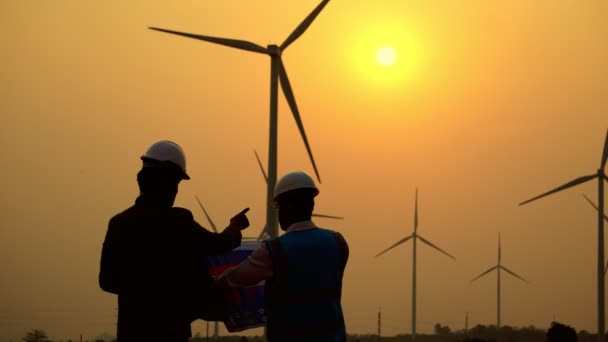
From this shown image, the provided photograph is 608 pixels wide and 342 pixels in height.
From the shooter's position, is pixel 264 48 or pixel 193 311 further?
pixel 264 48

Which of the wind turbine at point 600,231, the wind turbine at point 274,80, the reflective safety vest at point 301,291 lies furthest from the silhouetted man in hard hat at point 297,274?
the wind turbine at point 600,231

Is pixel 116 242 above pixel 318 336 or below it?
above

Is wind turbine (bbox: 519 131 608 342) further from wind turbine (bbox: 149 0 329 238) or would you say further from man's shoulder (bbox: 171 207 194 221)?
man's shoulder (bbox: 171 207 194 221)

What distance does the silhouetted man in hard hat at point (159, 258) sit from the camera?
11.1m

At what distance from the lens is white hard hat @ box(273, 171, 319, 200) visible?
1188cm

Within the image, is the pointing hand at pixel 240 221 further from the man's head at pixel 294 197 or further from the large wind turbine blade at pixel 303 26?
the large wind turbine blade at pixel 303 26

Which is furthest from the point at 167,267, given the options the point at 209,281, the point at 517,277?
the point at 517,277

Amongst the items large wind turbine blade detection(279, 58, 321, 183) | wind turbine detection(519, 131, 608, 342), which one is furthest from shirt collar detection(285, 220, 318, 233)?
wind turbine detection(519, 131, 608, 342)

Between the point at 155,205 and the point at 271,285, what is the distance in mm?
1587

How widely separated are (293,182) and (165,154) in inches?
59.4

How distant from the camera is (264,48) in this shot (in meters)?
44.3

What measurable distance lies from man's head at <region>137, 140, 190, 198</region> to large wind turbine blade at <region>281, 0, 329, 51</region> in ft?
108

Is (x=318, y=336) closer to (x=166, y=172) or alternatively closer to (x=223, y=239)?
(x=223, y=239)

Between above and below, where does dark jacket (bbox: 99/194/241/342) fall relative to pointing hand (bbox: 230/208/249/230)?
below
